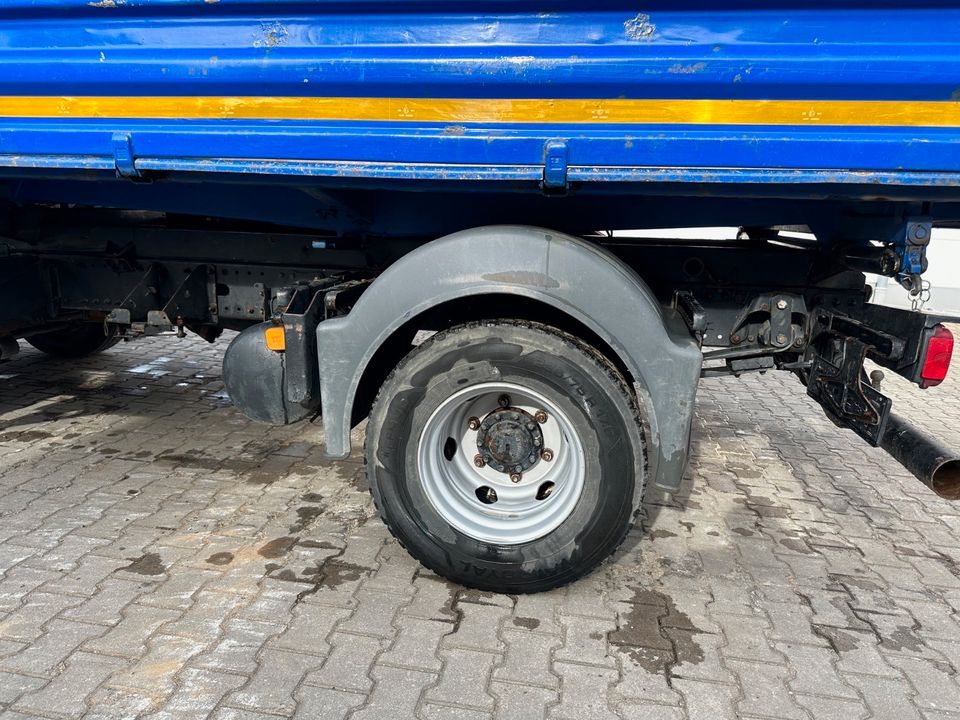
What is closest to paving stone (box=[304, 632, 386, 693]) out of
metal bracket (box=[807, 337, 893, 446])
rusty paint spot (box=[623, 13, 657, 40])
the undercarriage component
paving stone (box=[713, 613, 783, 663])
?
the undercarriage component

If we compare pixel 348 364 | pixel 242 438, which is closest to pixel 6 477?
pixel 242 438

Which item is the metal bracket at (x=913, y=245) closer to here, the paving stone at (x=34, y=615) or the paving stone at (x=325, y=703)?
the paving stone at (x=325, y=703)

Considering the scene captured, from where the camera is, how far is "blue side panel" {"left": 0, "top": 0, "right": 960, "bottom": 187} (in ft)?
6.63

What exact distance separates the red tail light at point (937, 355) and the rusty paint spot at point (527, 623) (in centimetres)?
183

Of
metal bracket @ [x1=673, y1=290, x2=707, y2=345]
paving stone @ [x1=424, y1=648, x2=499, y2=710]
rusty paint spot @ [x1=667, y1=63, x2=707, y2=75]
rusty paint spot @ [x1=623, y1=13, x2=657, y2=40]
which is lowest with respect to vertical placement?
paving stone @ [x1=424, y1=648, x2=499, y2=710]

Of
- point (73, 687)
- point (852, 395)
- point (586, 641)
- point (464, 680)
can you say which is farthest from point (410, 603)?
point (852, 395)

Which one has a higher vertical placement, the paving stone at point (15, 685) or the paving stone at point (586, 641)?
the paving stone at point (15, 685)

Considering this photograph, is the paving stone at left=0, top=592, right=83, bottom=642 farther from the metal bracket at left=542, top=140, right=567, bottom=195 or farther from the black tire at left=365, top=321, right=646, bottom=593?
the metal bracket at left=542, top=140, right=567, bottom=195

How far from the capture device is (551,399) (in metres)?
2.48

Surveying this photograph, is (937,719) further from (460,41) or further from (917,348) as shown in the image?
(460,41)

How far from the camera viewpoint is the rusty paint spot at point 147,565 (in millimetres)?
2713

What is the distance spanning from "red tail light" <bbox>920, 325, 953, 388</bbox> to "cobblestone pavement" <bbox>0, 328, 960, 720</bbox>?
1.00 m

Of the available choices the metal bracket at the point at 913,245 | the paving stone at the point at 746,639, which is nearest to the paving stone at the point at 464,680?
the paving stone at the point at 746,639

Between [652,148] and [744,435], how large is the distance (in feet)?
10.1
